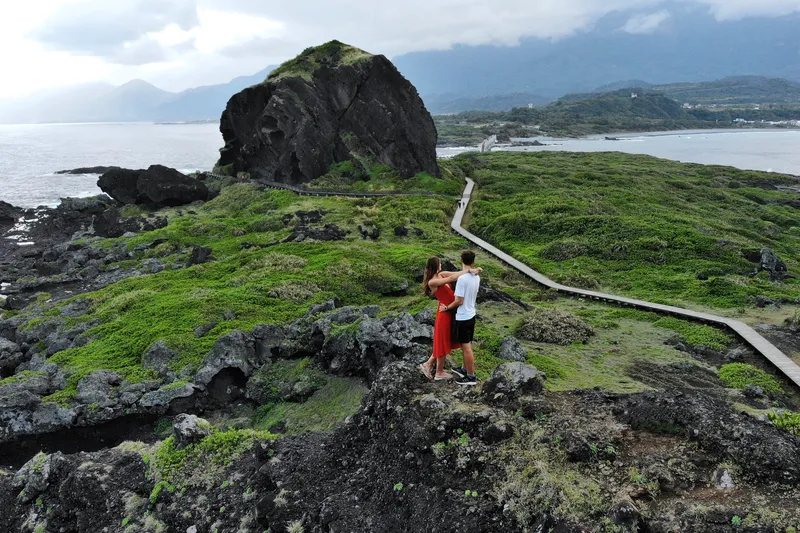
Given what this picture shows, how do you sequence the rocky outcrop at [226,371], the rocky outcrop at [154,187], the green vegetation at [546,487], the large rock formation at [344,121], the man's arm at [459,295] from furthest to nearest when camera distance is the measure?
the large rock formation at [344,121] < the rocky outcrop at [154,187] < the rocky outcrop at [226,371] < the man's arm at [459,295] < the green vegetation at [546,487]

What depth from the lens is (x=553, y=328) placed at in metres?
21.3

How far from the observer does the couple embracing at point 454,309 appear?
11.7 metres

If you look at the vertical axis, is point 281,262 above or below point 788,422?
below

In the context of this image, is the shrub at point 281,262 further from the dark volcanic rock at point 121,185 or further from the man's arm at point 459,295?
the dark volcanic rock at point 121,185

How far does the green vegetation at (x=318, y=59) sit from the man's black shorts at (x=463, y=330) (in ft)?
204

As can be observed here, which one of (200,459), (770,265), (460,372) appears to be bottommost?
(770,265)

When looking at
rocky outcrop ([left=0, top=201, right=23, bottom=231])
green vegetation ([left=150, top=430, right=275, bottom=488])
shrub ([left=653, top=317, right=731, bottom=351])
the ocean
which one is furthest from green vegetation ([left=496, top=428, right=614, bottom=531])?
the ocean

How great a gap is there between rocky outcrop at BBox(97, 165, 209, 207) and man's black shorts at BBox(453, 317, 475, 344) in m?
60.5

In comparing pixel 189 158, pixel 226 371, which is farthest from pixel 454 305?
pixel 189 158

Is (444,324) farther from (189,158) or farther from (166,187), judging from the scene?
(189,158)

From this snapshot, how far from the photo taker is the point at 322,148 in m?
67.2

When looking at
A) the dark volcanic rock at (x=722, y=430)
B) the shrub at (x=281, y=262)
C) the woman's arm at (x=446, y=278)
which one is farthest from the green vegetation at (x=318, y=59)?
the dark volcanic rock at (x=722, y=430)

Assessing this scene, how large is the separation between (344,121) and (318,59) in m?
11.0

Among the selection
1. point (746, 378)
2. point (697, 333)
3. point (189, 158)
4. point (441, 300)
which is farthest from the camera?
point (189, 158)
